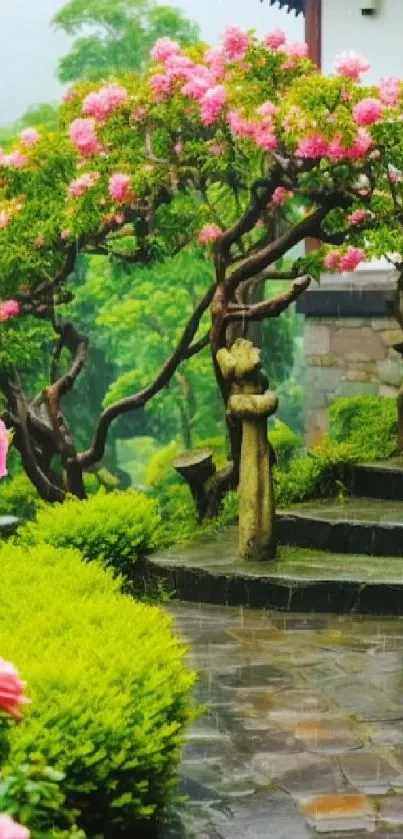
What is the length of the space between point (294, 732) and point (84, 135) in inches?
324

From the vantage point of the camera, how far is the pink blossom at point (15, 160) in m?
13.9

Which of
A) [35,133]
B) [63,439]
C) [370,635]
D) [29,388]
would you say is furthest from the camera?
[29,388]

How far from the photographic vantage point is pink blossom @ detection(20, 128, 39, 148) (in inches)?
533

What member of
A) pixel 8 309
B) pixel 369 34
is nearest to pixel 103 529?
pixel 8 309

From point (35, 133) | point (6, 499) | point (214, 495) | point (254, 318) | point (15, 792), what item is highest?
point (35, 133)

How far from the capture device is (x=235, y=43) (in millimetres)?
12094

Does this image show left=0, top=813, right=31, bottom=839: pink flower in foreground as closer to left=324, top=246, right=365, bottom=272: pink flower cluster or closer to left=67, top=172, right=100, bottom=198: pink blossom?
left=67, top=172, right=100, bottom=198: pink blossom

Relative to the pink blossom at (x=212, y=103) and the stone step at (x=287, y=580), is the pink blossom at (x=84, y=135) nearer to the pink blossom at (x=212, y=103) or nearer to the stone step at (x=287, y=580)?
the pink blossom at (x=212, y=103)

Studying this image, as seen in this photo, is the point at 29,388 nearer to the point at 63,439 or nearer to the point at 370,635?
the point at 63,439

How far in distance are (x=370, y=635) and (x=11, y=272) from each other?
7.55 meters

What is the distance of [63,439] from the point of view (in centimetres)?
1508

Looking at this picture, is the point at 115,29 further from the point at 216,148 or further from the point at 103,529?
the point at 103,529

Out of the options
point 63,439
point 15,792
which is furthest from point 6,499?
point 15,792

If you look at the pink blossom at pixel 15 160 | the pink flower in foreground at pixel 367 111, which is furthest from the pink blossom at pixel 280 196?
the pink blossom at pixel 15 160
